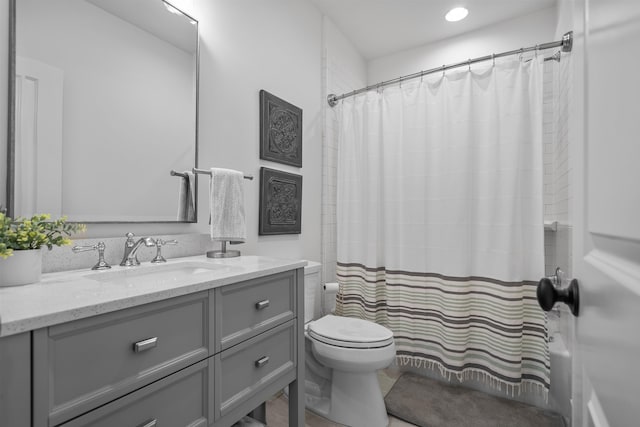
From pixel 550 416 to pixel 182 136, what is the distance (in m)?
2.44

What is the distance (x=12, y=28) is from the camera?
100cm

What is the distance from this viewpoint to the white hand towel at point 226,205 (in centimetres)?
145

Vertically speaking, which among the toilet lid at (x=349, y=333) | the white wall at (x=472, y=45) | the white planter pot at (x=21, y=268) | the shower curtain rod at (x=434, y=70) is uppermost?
the white wall at (x=472, y=45)

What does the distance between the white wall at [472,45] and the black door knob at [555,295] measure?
2584mm

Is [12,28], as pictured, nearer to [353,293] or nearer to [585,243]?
[585,243]

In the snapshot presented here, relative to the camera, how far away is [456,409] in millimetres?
1752

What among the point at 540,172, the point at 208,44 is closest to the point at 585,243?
the point at 540,172

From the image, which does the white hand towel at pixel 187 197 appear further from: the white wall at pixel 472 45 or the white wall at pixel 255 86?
the white wall at pixel 472 45

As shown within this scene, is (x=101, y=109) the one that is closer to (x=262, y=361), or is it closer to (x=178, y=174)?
(x=178, y=174)

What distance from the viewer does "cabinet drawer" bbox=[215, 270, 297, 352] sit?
1.00 metres

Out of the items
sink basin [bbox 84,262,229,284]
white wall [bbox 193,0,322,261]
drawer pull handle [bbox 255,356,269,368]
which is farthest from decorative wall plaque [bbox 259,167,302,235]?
drawer pull handle [bbox 255,356,269,368]

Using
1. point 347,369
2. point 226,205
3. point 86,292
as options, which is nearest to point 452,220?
point 347,369

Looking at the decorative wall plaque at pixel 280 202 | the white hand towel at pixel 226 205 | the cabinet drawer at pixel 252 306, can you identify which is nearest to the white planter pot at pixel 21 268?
the cabinet drawer at pixel 252 306

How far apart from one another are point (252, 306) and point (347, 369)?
2.50 ft
